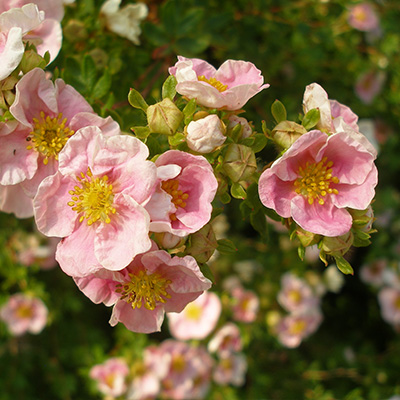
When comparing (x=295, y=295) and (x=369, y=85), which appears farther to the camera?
(x=369, y=85)

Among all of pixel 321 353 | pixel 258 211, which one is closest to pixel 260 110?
pixel 258 211

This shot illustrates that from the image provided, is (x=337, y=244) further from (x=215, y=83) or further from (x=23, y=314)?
(x=23, y=314)

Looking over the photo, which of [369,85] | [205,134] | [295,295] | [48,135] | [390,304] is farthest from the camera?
[369,85]

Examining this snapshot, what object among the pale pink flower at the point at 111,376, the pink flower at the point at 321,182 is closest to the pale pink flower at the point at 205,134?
the pink flower at the point at 321,182

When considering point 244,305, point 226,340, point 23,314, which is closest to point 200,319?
point 226,340

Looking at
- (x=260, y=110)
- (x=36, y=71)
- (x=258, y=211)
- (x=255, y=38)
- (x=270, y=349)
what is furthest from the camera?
(x=270, y=349)

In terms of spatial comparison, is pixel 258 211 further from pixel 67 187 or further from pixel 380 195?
pixel 380 195

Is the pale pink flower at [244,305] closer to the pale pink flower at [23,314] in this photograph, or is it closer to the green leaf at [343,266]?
the pale pink flower at [23,314]
